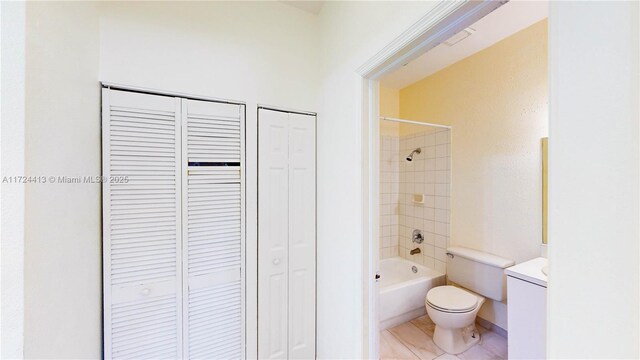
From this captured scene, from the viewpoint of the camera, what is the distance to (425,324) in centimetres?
229

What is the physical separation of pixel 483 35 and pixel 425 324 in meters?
2.53

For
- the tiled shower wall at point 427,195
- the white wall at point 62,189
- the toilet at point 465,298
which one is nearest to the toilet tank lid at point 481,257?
the toilet at point 465,298

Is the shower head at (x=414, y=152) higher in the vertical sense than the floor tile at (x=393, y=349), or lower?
higher

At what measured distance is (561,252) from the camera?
578mm

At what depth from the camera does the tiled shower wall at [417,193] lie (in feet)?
8.18

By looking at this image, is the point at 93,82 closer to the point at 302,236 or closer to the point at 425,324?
the point at 302,236

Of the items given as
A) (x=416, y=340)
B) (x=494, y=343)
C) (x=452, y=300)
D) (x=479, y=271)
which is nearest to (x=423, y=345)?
(x=416, y=340)

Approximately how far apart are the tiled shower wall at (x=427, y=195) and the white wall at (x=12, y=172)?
275cm

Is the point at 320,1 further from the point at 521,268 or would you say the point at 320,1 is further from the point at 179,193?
the point at 521,268

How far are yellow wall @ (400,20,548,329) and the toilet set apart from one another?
0.16 meters

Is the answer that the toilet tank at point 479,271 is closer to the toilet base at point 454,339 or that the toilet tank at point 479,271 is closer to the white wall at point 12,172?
the toilet base at point 454,339

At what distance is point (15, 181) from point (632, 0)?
1488 millimetres

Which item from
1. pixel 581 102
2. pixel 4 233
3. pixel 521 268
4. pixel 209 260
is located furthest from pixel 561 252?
pixel 209 260

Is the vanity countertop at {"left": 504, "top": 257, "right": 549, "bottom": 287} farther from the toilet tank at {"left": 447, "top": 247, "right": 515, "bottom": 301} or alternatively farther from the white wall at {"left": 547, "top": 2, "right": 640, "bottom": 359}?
the white wall at {"left": 547, "top": 2, "right": 640, "bottom": 359}
